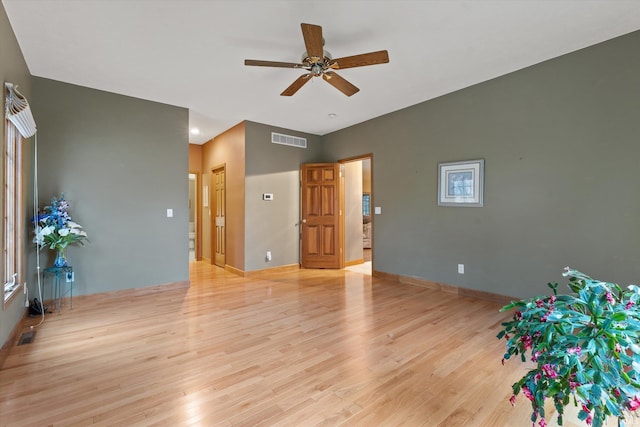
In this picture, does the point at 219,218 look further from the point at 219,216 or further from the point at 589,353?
the point at 589,353

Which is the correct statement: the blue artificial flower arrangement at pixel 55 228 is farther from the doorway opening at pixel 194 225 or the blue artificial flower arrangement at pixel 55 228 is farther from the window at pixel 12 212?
the doorway opening at pixel 194 225

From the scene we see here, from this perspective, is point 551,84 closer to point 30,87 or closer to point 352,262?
point 352,262

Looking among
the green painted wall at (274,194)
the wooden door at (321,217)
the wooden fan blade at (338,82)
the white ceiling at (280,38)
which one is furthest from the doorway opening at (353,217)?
the wooden fan blade at (338,82)

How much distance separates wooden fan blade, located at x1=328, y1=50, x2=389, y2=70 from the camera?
96.0 inches

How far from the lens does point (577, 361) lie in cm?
98

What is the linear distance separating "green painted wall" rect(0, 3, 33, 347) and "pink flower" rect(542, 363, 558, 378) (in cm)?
344

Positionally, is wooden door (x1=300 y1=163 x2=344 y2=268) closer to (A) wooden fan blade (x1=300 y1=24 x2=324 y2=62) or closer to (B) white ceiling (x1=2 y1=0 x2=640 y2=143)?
(B) white ceiling (x1=2 y1=0 x2=640 y2=143)

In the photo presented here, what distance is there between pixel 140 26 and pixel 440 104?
3.62 meters

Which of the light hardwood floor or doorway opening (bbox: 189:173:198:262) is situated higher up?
doorway opening (bbox: 189:173:198:262)

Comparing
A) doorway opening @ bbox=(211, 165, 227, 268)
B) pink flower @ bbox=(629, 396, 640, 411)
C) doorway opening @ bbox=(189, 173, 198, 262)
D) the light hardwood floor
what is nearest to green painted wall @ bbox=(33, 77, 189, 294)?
the light hardwood floor

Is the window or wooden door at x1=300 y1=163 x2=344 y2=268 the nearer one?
the window

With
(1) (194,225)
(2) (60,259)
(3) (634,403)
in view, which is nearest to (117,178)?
(2) (60,259)

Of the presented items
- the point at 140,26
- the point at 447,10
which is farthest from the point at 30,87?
the point at 447,10

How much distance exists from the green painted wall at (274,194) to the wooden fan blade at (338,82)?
2.56 metres
